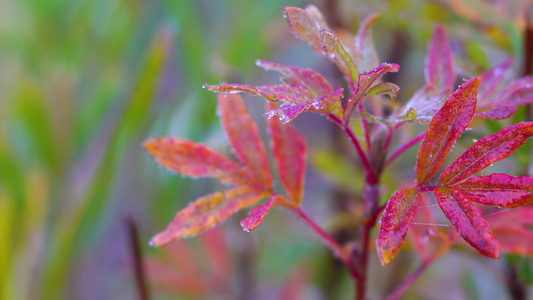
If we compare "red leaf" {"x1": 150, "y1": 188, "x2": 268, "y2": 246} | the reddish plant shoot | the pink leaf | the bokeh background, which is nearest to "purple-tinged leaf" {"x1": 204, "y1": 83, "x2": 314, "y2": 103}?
the reddish plant shoot

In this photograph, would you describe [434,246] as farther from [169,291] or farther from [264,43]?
[264,43]

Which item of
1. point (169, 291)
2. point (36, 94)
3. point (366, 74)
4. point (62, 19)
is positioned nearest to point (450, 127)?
point (366, 74)

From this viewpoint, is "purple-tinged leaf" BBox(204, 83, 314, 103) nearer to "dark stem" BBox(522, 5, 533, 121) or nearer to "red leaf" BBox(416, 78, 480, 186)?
"red leaf" BBox(416, 78, 480, 186)

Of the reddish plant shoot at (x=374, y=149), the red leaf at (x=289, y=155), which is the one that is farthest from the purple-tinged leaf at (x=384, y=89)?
the red leaf at (x=289, y=155)

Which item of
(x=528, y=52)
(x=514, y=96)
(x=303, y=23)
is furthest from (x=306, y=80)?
(x=528, y=52)

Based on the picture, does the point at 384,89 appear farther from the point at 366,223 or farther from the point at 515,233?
the point at 515,233

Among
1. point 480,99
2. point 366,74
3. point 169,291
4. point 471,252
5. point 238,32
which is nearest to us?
point 366,74
